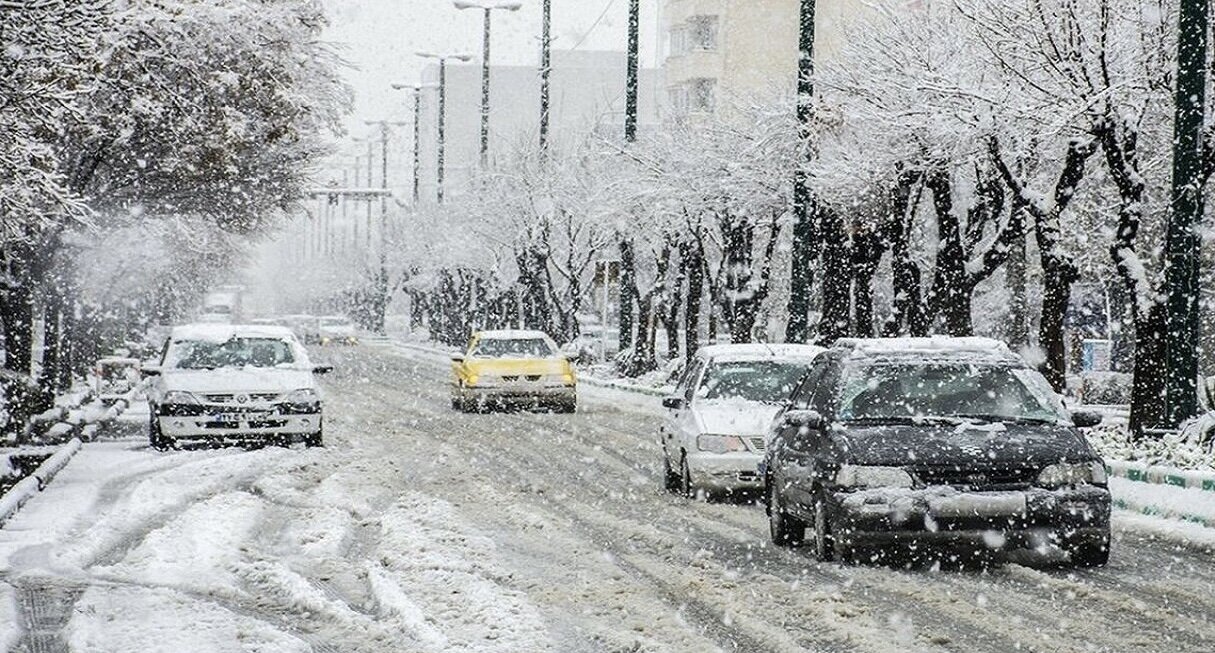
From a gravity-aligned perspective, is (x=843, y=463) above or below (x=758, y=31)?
below

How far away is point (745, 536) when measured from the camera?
44.8ft

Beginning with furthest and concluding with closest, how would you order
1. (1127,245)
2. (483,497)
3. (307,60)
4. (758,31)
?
(758,31) < (307,60) < (1127,245) < (483,497)

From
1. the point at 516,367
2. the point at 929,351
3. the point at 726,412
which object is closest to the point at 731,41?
the point at 516,367

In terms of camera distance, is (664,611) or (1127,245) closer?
(664,611)

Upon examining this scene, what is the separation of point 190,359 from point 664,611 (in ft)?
51.0

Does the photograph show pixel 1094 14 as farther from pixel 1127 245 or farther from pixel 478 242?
pixel 478 242

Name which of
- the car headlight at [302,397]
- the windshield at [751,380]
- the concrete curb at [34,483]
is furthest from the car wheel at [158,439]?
the windshield at [751,380]

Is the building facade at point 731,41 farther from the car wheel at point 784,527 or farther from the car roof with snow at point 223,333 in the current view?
the car wheel at point 784,527

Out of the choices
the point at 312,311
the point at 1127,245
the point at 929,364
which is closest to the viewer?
the point at 929,364

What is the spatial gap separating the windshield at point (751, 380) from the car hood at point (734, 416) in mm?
326

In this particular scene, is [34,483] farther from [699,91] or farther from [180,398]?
[699,91]

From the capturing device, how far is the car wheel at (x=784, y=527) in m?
12.7

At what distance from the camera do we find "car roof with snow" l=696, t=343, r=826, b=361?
17984 millimetres

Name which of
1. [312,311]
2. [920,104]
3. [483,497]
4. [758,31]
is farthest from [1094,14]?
[312,311]
